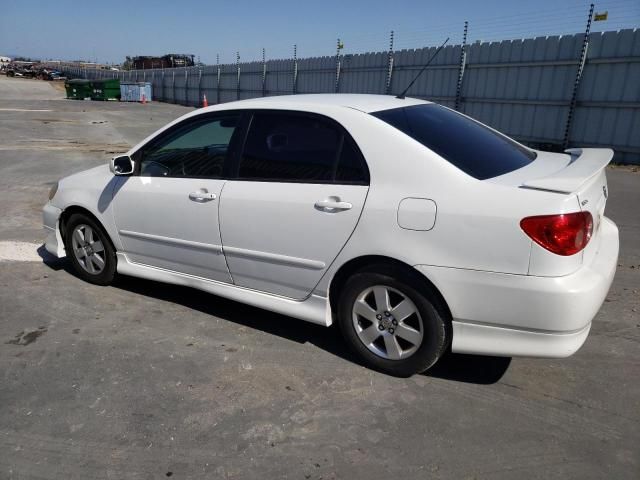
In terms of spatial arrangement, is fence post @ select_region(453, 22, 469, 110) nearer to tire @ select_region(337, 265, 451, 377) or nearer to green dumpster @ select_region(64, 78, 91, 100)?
tire @ select_region(337, 265, 451, 377)

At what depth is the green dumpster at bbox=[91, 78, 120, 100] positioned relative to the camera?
3653cm

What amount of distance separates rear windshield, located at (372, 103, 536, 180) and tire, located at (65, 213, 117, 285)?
2517 mm

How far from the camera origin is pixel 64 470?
7.50 feet

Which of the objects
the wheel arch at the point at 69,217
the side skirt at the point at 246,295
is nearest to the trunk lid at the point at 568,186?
the side skirt at the point at 246,295

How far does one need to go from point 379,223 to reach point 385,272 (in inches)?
10.9

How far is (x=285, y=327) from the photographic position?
370cm

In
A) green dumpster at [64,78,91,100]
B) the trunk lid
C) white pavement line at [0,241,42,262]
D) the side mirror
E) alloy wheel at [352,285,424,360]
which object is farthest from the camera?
green dumpster at [64,78,91,100]

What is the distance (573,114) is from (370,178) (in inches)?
422

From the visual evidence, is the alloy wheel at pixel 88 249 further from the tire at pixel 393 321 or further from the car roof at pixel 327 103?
the tire at pixel 393 321

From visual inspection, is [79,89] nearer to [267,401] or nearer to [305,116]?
[305,116]

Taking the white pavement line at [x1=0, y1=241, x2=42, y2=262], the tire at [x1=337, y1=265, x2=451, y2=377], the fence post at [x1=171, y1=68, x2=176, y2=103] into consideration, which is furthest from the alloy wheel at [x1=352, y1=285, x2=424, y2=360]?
the fence post at [x1=171, y1=68, x2=176, y2=103]

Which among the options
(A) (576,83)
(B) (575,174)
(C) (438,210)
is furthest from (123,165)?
(A) (576,83)

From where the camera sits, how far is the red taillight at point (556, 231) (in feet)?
7.92

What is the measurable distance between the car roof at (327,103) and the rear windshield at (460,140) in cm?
10
